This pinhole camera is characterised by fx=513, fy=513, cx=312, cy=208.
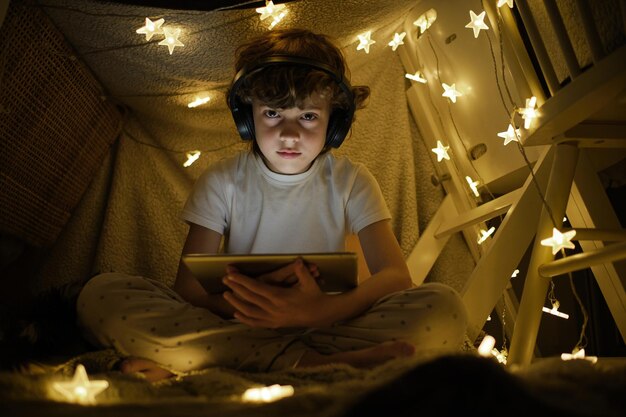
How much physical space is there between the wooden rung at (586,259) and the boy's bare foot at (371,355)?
296 mm

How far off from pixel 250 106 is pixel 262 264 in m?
0.51

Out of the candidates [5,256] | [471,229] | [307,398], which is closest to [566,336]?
[471,229]

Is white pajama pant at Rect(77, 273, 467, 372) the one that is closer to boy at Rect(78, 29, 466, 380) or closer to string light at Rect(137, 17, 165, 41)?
A: boy at Rect(78, 29, 466, 380)

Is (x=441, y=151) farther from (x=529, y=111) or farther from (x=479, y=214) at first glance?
(x=529, y=111)

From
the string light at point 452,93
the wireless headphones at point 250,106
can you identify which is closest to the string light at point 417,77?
the string light at point 452,93

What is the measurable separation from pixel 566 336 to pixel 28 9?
1.61 meters

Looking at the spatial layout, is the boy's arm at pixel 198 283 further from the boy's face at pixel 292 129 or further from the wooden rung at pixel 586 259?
the wooden rung at pixel 586 259

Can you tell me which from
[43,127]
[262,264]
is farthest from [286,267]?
[43,127]

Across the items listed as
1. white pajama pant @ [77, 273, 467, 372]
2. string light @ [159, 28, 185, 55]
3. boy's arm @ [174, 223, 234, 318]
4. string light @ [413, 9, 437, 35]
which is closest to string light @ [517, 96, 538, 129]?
Result: white pajama pant @ [77, 273, 467, 372]

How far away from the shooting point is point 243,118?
1.20 meters

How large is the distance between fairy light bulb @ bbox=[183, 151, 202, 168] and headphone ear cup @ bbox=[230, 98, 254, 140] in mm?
346

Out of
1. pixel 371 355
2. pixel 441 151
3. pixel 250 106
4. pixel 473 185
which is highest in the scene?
pixel 250 106

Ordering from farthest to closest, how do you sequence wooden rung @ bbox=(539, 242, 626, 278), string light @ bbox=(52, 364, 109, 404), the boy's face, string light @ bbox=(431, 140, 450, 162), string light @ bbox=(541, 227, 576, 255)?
1. string light @ bbox=(431, 140, 450, 162)
2. the boy's face
3. string light @ bbox=(541, 227, 576, 255)
4. wooden rung @ bbox=(539, 242, 626, 278)
5. string light @ bbox=(52, 364, 109, 404)

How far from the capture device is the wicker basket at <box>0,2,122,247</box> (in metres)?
1.08
